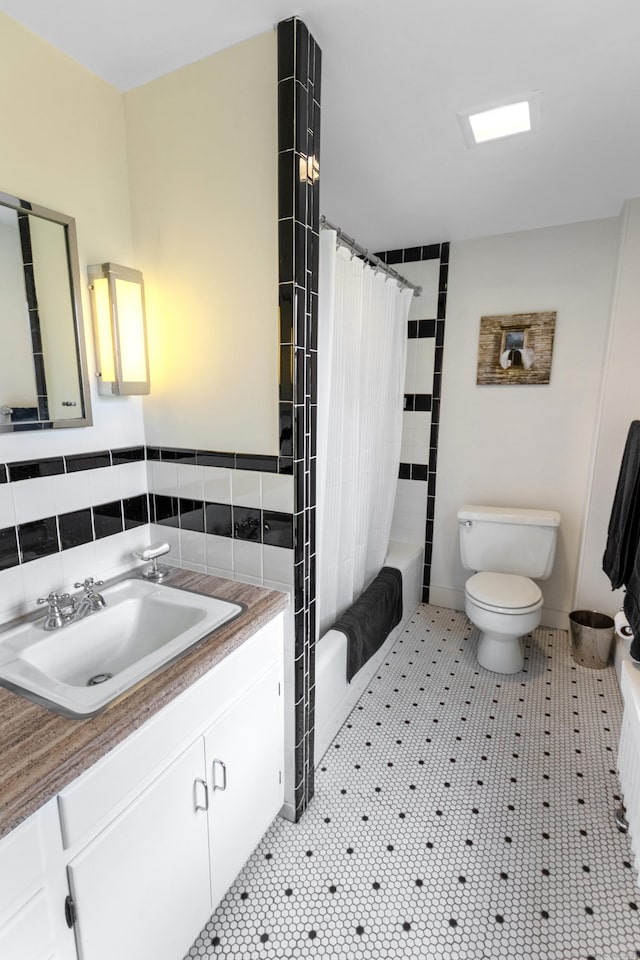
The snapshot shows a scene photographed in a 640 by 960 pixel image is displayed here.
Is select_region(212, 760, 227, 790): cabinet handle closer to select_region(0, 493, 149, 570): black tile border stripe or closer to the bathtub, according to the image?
the bathtub

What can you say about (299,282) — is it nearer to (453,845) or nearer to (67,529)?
(67,529)

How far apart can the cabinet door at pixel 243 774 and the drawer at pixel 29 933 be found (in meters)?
0.41

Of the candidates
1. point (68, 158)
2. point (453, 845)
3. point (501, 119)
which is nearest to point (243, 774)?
point (453, 845)

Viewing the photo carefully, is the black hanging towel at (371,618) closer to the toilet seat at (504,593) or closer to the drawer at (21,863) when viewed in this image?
the toilet seat at (504,593)

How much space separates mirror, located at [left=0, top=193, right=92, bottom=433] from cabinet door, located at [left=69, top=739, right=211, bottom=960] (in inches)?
38.5

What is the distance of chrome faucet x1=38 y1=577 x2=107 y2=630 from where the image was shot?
48.2 inches

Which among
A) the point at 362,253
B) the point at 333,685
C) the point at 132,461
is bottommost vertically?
the point at 333,685

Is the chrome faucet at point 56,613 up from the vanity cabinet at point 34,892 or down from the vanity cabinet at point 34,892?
up

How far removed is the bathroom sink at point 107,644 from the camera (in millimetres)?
973

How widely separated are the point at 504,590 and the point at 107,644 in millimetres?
1926

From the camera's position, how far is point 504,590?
7.84 ft

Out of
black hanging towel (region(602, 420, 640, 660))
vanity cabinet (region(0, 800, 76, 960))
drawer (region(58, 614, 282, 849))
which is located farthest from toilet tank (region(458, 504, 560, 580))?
vanity cabinet (region(0, 800, 76, 960))

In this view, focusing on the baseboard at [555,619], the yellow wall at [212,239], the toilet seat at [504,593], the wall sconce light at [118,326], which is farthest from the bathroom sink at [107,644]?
the baseboard at [555,619]

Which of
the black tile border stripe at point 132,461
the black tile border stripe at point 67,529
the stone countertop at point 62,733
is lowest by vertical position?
the stone countertop at point 62,733
